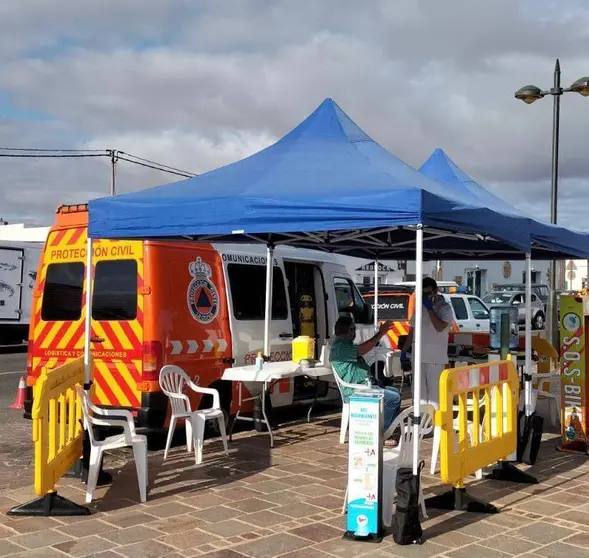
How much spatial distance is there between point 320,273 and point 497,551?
5855 millimetres

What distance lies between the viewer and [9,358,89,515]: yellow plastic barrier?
17.0 feet

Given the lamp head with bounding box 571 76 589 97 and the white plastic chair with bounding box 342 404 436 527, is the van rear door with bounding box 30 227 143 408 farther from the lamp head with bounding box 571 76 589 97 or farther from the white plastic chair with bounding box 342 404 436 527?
the lamp head with bounding box 571 76 589 97

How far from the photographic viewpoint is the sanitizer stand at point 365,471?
495 cm

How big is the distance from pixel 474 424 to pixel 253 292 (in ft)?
12.4

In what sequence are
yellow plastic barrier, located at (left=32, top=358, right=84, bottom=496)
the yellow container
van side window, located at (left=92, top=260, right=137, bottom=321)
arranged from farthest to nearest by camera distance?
1. the yellow container
2. van side window, located at (left=92, top=260, right=137, bottom=321)
3. yellow plastic barrier, located at (left=32, top=358, right=84, bottom=496)

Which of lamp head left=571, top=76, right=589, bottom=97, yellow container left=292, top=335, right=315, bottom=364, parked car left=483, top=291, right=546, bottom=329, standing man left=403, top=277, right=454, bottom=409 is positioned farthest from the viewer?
parked car left=483, top=291, right=546, bottom=329

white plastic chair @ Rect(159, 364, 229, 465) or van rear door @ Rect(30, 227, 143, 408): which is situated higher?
van rear door @ Rect(30, 227, 143, 408)

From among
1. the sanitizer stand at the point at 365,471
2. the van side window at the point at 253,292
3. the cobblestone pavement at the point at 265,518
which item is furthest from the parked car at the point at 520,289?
the sanitizer stand at the point at 365,471

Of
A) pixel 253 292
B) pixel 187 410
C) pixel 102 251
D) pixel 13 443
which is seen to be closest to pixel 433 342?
pixel 253 292

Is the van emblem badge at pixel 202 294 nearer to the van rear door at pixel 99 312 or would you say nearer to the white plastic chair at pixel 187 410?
the van rear door at pixel 99 312

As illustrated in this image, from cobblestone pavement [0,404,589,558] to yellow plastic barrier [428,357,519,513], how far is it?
270 millimetres

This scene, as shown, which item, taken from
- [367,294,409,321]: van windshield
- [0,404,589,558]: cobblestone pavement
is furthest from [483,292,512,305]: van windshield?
[0,404,589,558]: cobblestone pavement

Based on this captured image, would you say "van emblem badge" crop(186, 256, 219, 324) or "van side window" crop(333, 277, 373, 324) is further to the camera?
"van side window" crop(333, 277, 373, 324)

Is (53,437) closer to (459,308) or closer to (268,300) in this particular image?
(268,300)
